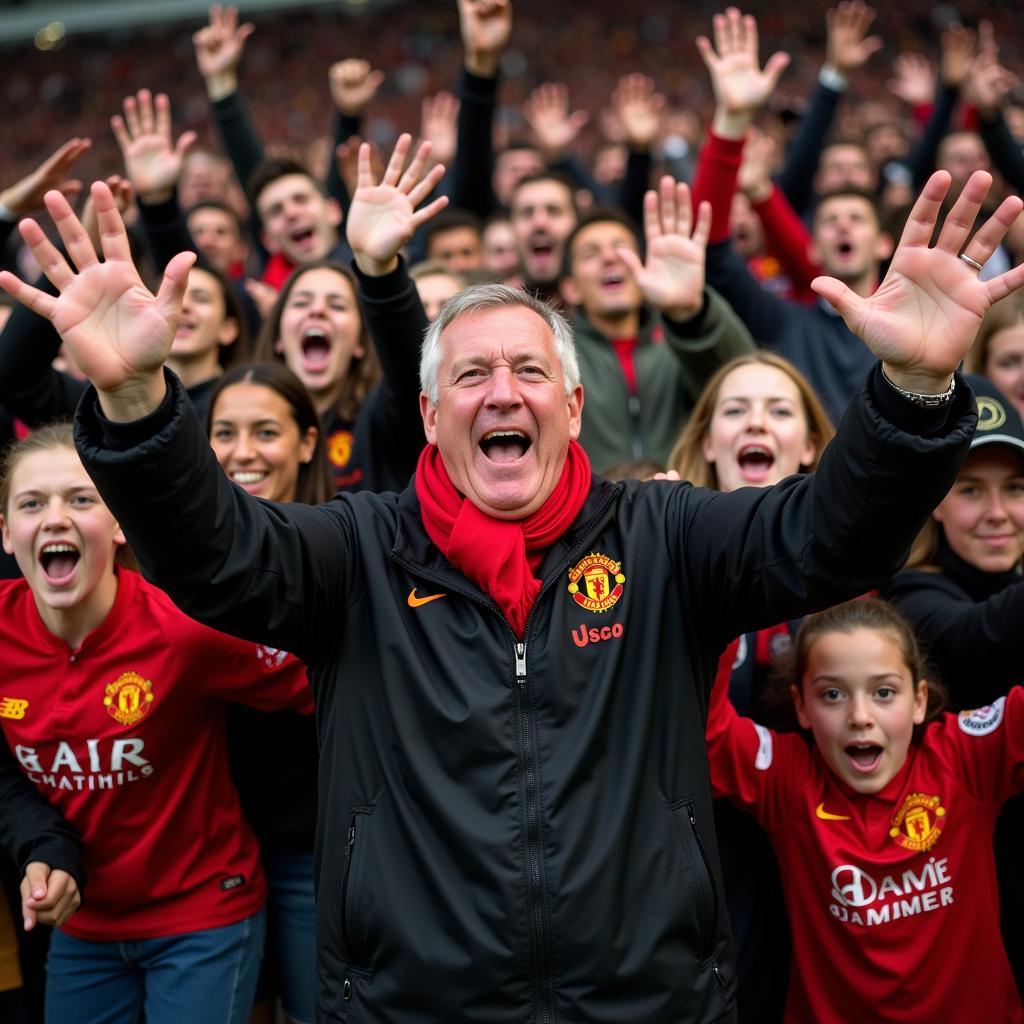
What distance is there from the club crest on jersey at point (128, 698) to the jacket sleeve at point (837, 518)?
1.35 metres

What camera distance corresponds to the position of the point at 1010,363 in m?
3.96

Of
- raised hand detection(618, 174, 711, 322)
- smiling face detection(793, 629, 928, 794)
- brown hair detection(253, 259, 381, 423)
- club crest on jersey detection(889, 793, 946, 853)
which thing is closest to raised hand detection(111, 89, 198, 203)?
brown hair detection(253, 259, 381, 423)

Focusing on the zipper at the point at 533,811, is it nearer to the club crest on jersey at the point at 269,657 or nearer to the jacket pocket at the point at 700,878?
the jacket pocket at the point at 700,878

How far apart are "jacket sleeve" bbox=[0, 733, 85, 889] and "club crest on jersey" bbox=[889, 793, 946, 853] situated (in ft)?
6.01

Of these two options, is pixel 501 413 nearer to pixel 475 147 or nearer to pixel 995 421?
pixel 995 421

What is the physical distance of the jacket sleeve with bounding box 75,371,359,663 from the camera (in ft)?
6.11

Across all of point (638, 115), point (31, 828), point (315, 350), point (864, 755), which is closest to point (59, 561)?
point (31, 828)

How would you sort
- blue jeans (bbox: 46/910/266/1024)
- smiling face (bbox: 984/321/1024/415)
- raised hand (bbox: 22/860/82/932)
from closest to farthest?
raised hand (bbox: 22/860/82/932) < blue jeans (bbox: 46/910/266/1024) < smiling face (bbox: 984/321/1024/415)

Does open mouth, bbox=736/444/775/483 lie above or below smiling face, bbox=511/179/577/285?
below

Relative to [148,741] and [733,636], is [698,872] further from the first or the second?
[148,741]

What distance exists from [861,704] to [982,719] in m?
0.29

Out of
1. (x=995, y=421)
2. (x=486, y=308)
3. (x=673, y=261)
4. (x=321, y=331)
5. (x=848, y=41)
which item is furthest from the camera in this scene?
(x=848, y=41)

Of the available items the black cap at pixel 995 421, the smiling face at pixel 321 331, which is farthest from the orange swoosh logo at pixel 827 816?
the smiling face at pixel 321 331

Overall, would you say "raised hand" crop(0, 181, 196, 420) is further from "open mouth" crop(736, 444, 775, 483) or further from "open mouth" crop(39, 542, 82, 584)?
"open mouth" crop(736, 444, 775, 483)
